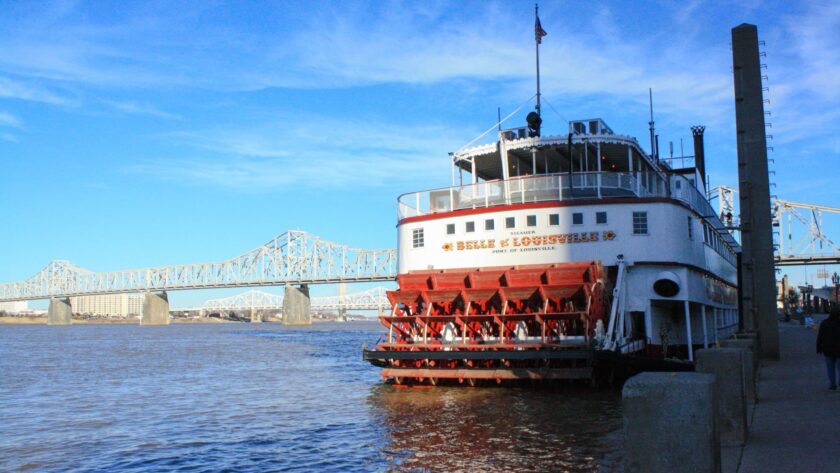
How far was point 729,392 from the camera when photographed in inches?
260

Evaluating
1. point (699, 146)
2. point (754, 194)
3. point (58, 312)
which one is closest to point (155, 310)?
point (58, 312)

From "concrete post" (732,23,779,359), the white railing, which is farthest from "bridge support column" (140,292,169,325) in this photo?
"concrete post" (732,23,779,359)

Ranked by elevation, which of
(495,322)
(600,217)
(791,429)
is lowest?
(791,429)

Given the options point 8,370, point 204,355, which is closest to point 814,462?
point 8,370

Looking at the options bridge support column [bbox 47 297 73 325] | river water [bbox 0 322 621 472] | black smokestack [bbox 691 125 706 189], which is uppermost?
black smokestack [bbox 691 125 706 189]

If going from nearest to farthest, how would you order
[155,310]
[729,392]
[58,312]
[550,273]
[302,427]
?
1. [729,392]
2. [302,427]
3. [550,273]
4. [155,310]
5. [58,312]

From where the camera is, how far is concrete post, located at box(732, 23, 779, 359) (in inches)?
630

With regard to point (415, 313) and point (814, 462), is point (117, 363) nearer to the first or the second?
point (415, 313)

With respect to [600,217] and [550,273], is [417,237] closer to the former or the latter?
[550,273]

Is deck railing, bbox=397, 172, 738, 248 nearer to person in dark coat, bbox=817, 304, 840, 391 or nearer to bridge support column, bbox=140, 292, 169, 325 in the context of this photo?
person in dark coat, bbox=817, 304, 840, 391

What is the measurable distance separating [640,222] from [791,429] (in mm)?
8886

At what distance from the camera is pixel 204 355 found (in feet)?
111

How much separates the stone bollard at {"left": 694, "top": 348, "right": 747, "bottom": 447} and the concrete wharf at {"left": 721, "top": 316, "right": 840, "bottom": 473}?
151 mm

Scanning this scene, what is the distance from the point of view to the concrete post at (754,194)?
16.0 metres
